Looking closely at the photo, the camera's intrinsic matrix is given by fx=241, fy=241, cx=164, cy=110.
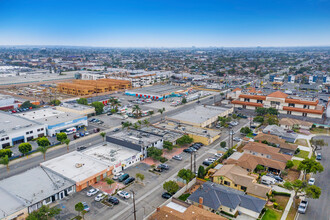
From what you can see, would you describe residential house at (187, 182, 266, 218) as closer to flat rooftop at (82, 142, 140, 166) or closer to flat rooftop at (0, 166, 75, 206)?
flat rooftop at (82, 142, 140, 166)

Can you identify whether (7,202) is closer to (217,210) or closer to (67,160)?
(67,160)

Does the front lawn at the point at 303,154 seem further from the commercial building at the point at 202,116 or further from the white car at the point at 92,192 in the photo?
the white car at the point at 92,192

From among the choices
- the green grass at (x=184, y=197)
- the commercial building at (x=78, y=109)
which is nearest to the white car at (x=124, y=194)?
the green grass at (x=184, y=197)

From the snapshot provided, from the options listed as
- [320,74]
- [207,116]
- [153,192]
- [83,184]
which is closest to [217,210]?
[153,192]

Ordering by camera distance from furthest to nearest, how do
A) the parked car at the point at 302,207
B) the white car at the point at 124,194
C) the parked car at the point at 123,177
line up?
the parked car at the point at 123,177, the white car at the point at 124,194, the parked car at the point at 302,207

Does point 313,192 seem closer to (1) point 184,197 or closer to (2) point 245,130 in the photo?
(1) point 184,197

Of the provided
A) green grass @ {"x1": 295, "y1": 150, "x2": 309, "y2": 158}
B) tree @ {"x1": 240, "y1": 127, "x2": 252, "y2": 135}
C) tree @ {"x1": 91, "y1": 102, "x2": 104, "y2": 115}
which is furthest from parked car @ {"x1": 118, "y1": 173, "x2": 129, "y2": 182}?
tree @ {"x1": 91, "y1": 102, "x2": 104, "y2": 115}

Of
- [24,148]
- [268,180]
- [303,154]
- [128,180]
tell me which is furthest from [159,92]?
[268,180]
